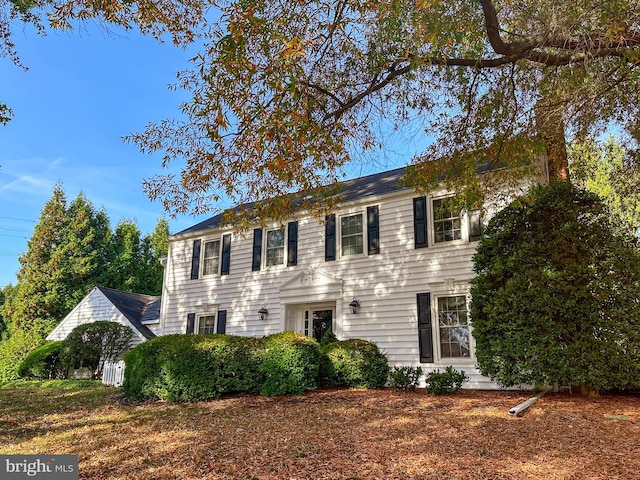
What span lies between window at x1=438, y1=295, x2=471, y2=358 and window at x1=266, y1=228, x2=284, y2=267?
4976 millimetres

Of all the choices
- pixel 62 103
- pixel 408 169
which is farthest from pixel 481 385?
pixel 62 103

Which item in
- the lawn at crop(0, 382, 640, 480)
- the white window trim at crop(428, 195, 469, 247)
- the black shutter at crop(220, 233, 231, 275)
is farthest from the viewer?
the black shutter at crop(220, 233, 231, 275)

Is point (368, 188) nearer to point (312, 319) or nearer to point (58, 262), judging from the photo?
point (312, 319)

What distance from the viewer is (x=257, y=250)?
13344 mm

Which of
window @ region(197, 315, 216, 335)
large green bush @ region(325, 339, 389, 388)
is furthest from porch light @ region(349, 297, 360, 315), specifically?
window @ region(197, 315, 216, 335)

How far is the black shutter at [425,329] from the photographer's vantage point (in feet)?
32.7

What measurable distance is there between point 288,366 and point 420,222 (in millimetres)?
4893

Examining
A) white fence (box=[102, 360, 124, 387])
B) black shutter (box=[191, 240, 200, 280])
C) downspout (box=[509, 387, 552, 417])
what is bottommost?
white fence (box=[102, 360, 124, 387])

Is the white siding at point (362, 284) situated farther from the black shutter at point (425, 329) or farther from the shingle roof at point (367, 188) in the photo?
the shingle roof at point (367, 188)

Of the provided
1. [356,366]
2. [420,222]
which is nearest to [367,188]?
[420,222]

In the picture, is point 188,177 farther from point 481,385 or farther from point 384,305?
point 481,385

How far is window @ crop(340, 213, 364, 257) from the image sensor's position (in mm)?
11719

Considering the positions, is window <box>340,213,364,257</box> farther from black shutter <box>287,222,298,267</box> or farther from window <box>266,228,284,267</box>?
window <box>266,228,284,267</box>

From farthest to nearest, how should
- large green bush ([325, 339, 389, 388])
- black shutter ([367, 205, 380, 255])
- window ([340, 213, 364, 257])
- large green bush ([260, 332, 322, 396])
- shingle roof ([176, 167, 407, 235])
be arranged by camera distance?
A: shingle roof ([176, 167, 407, 235]), window ([340, 213, 364, 257]), black shutter ([367, 205, 380, 255]), large green bush ([325, 339, 389, 388]), large green bush ([260, 332, 322, 396])
